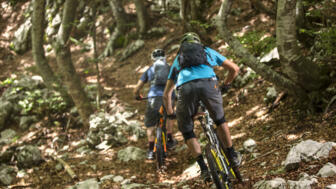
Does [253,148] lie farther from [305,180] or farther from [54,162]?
[54,162]

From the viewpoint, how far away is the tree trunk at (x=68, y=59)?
848 cm

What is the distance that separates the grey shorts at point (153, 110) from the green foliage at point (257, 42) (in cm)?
224

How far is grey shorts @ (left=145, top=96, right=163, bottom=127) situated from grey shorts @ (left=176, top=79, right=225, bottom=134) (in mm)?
2463

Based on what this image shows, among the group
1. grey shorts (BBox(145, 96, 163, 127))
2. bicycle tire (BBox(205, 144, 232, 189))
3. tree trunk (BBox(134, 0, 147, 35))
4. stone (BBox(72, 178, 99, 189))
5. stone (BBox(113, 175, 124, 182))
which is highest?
tree trunk (BBox(134, 0, 147, 35))

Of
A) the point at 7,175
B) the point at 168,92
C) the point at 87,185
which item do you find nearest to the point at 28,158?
the point at 7,175

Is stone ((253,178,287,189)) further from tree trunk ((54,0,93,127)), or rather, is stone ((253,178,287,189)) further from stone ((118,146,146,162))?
tree trunk ((54,0,93,127))

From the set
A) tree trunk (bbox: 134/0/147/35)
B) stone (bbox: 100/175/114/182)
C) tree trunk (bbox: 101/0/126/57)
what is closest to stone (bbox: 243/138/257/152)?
stone (bbox: 100/175/114/182)

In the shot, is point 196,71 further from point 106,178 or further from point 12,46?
point 12,46

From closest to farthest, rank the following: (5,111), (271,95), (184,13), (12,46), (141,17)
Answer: (271,95), (184,13), (5,111), (141,17), (12,46)

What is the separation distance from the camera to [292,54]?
4.73m

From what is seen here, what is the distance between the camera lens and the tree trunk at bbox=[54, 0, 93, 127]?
8.48m

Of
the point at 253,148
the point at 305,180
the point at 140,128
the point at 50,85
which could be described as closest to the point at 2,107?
the point at 50,85

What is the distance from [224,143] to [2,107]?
32.9 ft

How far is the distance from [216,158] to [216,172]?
0.54 ft
